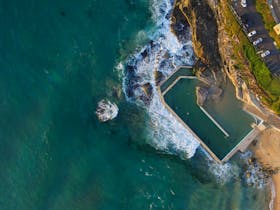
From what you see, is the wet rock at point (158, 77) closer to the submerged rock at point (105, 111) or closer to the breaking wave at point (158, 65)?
the breaking wave at point (158, 65)

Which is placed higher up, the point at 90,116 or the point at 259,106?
the point at 90,116

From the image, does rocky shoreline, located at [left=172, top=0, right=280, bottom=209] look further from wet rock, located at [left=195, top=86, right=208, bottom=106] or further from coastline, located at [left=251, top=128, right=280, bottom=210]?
coastline, located at [left=251, top=128, right=280, bottom=210]

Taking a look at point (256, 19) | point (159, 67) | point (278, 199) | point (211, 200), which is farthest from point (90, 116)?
point (278, 199)

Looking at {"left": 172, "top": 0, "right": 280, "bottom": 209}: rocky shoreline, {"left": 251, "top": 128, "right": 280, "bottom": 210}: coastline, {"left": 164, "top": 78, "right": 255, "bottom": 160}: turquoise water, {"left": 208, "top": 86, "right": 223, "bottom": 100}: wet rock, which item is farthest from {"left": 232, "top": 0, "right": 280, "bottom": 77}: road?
{"left": 251, "top": 128, "right": 280, "bottom": 210}: coastline

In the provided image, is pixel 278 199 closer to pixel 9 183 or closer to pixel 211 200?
pixel 211 200

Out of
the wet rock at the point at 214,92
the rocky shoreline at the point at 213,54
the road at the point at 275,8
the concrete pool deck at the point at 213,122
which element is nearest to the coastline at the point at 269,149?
the rocky shoreline at the point at 213,54

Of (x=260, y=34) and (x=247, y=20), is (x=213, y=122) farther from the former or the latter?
(x=247, y=20)
